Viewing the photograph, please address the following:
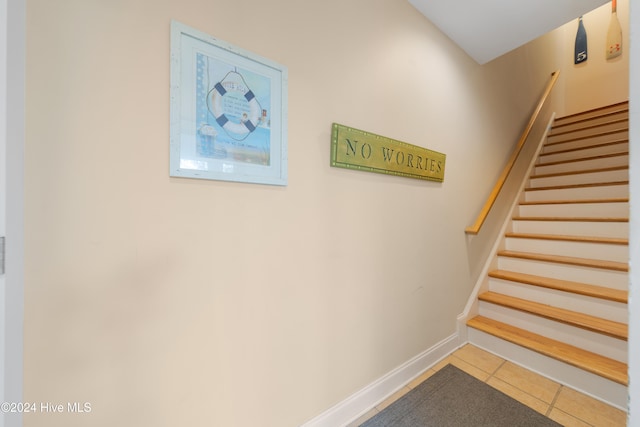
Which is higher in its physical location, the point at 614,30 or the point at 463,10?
the point at 614,30

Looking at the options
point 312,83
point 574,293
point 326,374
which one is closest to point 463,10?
point 312,83

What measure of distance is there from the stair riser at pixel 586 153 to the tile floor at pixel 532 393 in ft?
8.44

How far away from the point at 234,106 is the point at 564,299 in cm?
263

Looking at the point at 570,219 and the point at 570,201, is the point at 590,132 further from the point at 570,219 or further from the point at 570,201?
the point at 570,219

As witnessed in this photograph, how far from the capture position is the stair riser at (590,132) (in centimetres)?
282

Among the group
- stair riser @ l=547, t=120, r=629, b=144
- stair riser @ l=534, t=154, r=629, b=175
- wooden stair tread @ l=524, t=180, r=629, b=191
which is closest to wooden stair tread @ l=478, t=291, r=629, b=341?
wooden stair tread @ l=524, t=180, r=629, b=191

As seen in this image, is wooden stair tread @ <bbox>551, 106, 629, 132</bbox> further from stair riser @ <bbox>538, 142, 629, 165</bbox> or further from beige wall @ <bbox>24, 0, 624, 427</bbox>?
beige wall @ <bbox>24, 0, 624, 427</bbox>

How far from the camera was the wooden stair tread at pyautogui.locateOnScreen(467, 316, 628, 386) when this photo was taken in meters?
1.35

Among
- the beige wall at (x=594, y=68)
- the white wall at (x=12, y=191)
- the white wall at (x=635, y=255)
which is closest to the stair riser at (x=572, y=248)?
the white wall at (x=635, y=255)

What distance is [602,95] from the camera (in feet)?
12.2

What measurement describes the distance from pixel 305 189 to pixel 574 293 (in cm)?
219

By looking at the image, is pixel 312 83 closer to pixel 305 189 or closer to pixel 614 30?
pixel 305 189

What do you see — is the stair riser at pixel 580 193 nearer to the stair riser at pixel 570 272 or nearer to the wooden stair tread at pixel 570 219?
the wooden stair tread at pixel 570 219

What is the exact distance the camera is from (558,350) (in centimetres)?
157
